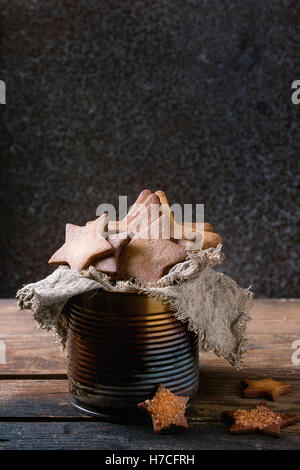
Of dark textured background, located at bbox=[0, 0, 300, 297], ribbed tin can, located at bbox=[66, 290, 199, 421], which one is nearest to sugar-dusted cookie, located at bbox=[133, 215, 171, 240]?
ribbed tin can, located at bbox=[66, 290, 199, 421]

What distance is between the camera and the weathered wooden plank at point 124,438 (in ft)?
3.25

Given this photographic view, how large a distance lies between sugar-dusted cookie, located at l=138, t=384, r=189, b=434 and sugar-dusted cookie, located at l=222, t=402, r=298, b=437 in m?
0.09

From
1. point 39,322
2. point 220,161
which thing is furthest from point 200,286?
point 220,161

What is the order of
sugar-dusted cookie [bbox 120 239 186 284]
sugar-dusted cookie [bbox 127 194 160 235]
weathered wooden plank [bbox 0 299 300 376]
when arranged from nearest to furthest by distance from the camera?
sugar-dusted cookie [bbox 120 239 186 284]
sugar-dusted cookie [bbox 127 194 160 235]
weathered wooden plank [bbox 0 299 300 376]

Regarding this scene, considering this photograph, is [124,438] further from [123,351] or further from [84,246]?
[84,246]

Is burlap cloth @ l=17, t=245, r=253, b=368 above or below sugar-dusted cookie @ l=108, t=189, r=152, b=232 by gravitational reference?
below

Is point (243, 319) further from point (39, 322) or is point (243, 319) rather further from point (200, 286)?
point (39, 322)

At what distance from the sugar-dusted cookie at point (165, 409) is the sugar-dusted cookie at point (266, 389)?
0.19 meters

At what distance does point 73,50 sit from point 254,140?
751 mm

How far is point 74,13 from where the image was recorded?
6.65 feet

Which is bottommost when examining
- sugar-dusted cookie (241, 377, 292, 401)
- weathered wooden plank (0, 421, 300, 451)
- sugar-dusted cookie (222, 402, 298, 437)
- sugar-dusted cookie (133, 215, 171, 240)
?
weathered wooden plank (0, 421, 300, 451)

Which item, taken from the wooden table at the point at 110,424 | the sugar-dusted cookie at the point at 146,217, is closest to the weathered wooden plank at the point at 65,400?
the wooden table at the point at 110,424

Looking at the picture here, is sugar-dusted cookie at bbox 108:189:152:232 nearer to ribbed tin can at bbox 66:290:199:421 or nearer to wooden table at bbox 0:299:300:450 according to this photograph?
ribbed tin can at bbox 66:290:199:421

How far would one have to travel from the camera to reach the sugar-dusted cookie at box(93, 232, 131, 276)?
3.57 feet
